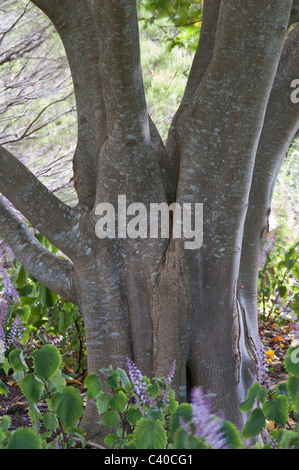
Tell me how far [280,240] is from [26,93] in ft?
9.89

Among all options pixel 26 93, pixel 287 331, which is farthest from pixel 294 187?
pixel 26 93

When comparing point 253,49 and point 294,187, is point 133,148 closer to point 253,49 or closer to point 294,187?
point 253,49

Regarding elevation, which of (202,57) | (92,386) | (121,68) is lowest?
(92,386)

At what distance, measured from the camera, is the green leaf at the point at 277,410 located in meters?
1.48

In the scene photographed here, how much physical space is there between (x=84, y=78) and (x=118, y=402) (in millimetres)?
1542

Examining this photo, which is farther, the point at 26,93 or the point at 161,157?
the point at 26,93

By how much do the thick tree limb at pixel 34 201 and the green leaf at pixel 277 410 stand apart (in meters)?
1.18

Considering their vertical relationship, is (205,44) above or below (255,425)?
above

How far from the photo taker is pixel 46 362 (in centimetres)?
150

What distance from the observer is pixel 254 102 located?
2076 mm

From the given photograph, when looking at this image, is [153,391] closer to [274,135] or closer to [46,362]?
[46,362]

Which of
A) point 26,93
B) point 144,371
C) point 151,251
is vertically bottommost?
point 144,371

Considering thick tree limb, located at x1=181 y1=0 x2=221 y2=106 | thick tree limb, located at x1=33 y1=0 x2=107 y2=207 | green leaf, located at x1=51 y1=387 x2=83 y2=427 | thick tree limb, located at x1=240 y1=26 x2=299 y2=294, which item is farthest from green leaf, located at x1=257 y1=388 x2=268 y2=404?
thick tree limb, located at x1=181 y1=0 x2=221 y2=106

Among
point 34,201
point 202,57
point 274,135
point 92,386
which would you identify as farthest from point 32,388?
point 202,57
